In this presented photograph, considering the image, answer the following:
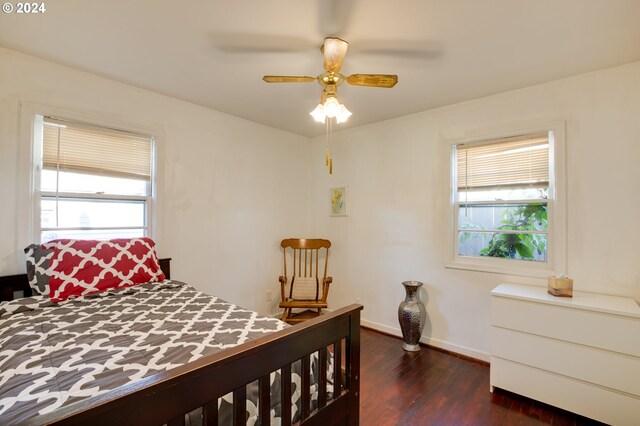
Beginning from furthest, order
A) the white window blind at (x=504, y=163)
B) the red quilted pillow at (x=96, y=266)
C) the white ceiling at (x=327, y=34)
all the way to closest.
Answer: the white window blind at (x=504, y=163) < the red quilted pillow at (x=96, y=266) < the white ceiling at (x=327, y=34)

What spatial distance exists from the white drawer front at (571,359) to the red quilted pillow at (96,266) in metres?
2.79

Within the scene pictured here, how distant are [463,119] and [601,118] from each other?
101 cm

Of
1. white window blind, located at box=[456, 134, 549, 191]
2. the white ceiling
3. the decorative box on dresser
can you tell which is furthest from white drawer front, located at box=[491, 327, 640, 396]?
the white ceiling

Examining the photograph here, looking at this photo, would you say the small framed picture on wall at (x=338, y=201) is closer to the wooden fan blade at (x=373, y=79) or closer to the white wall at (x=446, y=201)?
the white wall at (x=446, y=201)

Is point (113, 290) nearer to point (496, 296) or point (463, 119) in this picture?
point (496, 296)

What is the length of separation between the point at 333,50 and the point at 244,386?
1.83 m

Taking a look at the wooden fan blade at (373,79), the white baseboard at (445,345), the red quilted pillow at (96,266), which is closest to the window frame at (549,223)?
the white baseboard at (445,345)

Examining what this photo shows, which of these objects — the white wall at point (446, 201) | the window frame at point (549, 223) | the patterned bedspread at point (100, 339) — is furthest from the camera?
the window frame at point (549, 223)

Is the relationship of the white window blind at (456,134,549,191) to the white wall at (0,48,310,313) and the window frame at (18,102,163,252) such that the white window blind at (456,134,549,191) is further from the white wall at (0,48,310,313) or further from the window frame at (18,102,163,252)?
the window frame at (18,102,163,252)

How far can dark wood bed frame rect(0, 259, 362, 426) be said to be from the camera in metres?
0.70

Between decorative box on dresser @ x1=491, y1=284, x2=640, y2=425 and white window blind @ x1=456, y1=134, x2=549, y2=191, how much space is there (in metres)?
0.97

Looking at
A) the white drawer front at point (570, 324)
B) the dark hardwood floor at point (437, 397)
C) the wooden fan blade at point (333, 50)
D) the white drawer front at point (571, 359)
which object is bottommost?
the dark hardwood floor at point (437, 397)

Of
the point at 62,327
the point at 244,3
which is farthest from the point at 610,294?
the point at 62,327

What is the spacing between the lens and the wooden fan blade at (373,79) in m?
1.87
